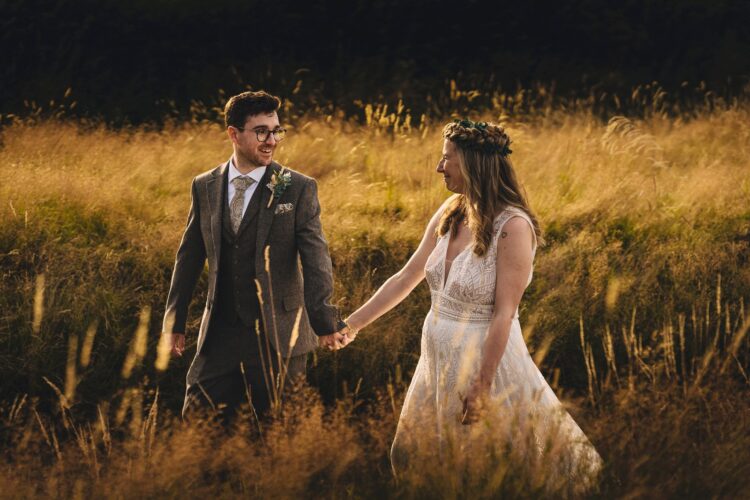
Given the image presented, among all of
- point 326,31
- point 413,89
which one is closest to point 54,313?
point 413,89

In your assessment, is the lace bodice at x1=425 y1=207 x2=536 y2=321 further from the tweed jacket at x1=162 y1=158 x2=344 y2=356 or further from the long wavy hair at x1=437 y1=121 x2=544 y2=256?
the tweed jacket at x1=162 y1=158 x2=344 y2=356

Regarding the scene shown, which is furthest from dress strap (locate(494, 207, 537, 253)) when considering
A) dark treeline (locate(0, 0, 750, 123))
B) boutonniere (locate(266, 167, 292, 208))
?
dark treeline (locate(0, 0, 750, 123))

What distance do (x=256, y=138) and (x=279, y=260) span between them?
59 centimetres

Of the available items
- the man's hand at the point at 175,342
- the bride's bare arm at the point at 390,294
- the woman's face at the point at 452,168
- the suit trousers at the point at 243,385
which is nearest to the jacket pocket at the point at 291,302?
the suit trousers at the point at 243,385

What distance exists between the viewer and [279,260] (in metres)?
4.16

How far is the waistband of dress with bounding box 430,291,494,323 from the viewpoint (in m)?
3.65

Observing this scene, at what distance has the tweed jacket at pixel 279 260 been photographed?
4078mm

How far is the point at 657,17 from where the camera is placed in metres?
15.8

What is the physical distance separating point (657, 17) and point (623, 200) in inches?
391

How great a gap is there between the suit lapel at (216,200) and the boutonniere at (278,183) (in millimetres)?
224

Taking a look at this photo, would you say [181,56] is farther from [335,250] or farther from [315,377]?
[315,377]

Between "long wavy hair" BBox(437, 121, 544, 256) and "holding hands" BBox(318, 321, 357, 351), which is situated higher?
"long wavy hair" BBox(437, 121, 544, 256)

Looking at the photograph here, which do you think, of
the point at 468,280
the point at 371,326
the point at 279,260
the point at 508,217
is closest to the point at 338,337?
the point at 279,260

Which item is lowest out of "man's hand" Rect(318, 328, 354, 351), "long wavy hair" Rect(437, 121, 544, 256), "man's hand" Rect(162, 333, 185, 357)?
"man's hand" Rect(162, 333, 185, 357)
